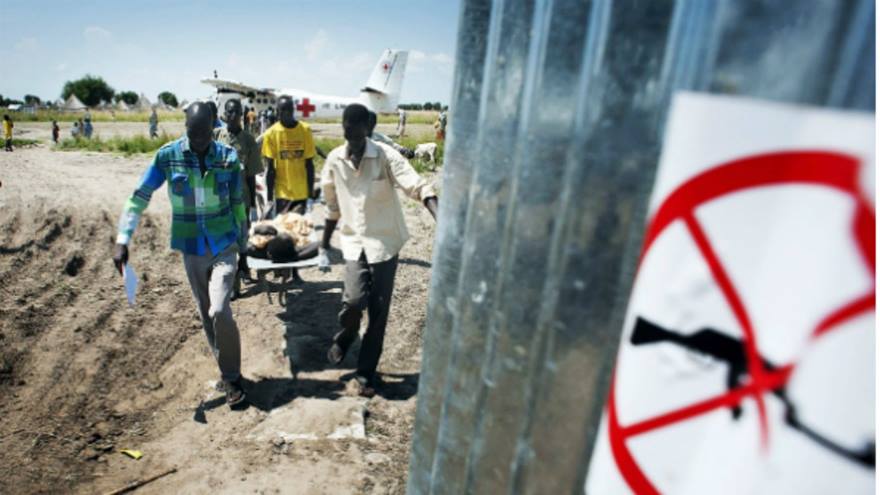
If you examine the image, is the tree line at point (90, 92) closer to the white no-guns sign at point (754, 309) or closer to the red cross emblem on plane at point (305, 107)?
the red cross emblem on plane at point (305, 107)

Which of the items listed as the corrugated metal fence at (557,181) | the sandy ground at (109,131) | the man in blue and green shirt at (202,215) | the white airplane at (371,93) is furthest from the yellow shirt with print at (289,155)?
the white airplane at (371,93)

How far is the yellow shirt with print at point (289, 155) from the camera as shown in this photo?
16.2ft

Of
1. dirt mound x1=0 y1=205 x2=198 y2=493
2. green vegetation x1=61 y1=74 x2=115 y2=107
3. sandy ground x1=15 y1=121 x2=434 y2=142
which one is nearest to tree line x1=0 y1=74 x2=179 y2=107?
green vegetation x1=61 y1=74 x2=115 y2=107

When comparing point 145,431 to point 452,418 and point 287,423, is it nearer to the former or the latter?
point 287,423

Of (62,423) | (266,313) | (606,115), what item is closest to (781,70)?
(606,115)

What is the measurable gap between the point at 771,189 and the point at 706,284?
135 millimetres

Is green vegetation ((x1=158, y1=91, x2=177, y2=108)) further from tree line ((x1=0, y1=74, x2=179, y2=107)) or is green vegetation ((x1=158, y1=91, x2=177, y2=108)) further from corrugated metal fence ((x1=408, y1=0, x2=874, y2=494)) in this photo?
corrugated metal fence ((x1=408, y1=0, x2=874, y2=494))

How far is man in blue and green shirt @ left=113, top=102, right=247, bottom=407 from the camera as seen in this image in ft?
9.52

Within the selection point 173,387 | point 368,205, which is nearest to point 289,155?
point 368,205

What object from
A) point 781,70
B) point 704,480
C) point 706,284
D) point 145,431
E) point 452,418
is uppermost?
point 781,70

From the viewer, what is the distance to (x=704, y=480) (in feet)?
2.14

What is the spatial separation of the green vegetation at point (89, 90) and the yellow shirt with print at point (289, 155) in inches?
2898

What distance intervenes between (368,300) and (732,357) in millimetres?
2780

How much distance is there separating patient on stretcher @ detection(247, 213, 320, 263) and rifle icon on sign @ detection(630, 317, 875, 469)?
12.3ft
